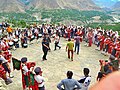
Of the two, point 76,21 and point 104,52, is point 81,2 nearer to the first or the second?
point 76,21

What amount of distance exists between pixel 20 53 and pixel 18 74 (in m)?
5.29

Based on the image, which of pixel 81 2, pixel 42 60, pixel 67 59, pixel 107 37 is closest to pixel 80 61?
pixel 67 59

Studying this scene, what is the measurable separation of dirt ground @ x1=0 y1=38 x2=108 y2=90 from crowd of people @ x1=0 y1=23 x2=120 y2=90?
14.2 inches

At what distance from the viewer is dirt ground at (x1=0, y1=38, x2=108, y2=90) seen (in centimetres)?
1179

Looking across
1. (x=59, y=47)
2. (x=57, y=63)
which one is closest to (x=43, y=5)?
(x=59, y=47)

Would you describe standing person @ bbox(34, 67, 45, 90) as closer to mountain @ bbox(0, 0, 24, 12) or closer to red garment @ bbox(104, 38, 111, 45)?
red garment @ bbox(104, 38, 111, 45)

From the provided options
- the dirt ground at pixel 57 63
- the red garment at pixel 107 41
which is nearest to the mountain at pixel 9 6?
the dirt ground at pixel 57 63

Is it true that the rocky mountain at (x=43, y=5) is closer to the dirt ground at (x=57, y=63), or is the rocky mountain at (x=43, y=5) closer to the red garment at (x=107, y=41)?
the dirt ground at (x=57, y=63)

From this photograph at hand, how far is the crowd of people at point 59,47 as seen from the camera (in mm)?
7616

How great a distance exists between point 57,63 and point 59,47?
3548mm

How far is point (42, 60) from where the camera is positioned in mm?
15695

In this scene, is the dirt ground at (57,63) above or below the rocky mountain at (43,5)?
above

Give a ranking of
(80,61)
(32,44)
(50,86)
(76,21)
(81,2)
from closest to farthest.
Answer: (50,86) < (80,61) < (32,44) < (76,21) < (81,2)

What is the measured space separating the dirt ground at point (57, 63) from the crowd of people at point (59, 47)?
361mm
